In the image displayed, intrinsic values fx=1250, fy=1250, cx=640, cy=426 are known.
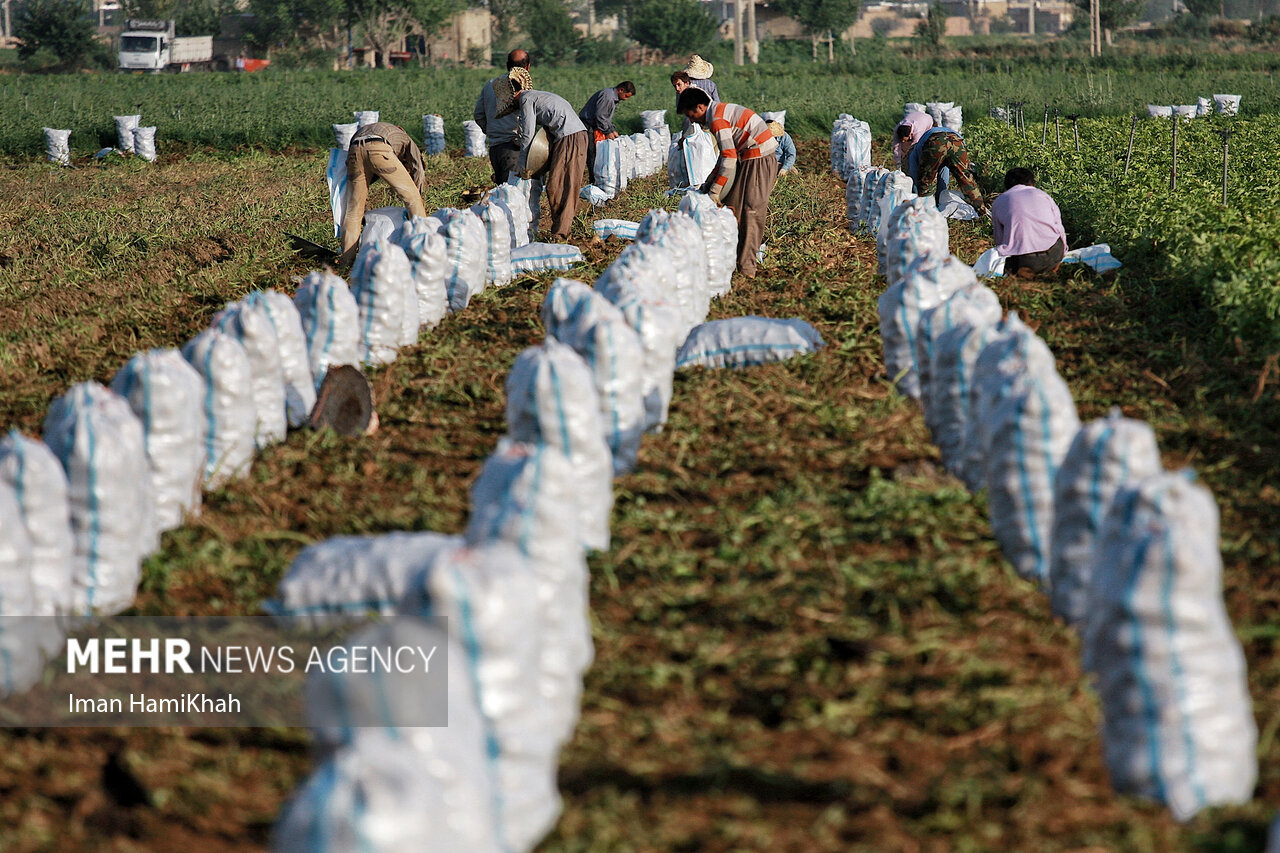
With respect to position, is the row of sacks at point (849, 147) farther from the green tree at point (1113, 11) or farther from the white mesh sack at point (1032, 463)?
the green tree at point (1113, 11)

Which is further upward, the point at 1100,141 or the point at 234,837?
the point at 1100,141

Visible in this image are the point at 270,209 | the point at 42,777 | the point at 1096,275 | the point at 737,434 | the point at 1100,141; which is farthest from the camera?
the point at 1100,141

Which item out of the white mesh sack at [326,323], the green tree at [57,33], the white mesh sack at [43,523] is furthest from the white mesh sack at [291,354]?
the green tree at [57,33]

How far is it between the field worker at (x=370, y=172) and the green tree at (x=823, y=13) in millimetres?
51936

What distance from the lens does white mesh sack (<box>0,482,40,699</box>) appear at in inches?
125

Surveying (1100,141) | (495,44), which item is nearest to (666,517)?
(1100,141)

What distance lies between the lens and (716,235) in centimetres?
782

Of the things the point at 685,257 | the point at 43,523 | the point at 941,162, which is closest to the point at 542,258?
the point at 685,257

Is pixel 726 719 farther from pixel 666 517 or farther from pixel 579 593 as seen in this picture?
pixel 666 517

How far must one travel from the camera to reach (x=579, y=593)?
9.93ft

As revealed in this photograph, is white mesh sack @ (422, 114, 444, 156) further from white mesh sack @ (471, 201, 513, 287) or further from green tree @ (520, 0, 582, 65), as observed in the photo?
green tree @ (520, 0, 582, 65)

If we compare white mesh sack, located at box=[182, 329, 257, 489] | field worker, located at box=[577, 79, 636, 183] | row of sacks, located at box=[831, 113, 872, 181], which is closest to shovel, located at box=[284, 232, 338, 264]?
field worker, located at box=[577, 79, 636, 183]

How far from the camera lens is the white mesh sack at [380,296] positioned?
249 inches

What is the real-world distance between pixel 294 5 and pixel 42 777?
2226 inches
